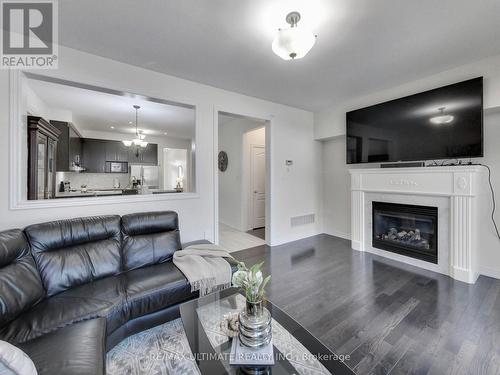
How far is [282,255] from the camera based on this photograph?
3.46 m

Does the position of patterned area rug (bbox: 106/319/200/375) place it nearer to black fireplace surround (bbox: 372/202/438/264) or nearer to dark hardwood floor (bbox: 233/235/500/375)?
dark hardwood floor (bbox: 233/235/500/375)

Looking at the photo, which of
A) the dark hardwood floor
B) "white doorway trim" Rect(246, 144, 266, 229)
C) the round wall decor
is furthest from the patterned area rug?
the round wall decor

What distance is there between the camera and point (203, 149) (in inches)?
124

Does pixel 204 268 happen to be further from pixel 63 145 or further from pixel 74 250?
pixel 63 145

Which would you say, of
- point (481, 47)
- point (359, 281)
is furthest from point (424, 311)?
point (481, 47)

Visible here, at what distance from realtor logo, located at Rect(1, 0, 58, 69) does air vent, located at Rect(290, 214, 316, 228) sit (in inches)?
160

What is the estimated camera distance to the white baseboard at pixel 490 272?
8.48 ft

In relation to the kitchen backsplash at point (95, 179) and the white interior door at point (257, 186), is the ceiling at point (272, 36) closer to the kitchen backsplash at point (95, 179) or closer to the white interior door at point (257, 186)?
the white interior door at point (257, 186)

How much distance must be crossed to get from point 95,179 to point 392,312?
774cm

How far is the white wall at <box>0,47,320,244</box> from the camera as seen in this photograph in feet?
7.06

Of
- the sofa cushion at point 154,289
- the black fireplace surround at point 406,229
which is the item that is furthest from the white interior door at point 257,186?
the sofa cushion at point 154,289

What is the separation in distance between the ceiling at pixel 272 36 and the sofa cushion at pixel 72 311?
2.29 metres

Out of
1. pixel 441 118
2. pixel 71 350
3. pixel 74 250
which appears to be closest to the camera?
pixel 71 350

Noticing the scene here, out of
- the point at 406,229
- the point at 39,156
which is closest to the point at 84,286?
the point at 39,156
